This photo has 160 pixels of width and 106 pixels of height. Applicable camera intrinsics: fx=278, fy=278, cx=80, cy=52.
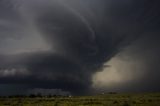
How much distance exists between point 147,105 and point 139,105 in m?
2.80

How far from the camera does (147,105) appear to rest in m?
99.0

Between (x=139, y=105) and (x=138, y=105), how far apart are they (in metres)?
0.40

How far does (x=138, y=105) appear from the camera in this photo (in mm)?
99562

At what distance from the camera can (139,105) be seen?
326 ft

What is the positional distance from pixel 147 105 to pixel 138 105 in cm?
314
